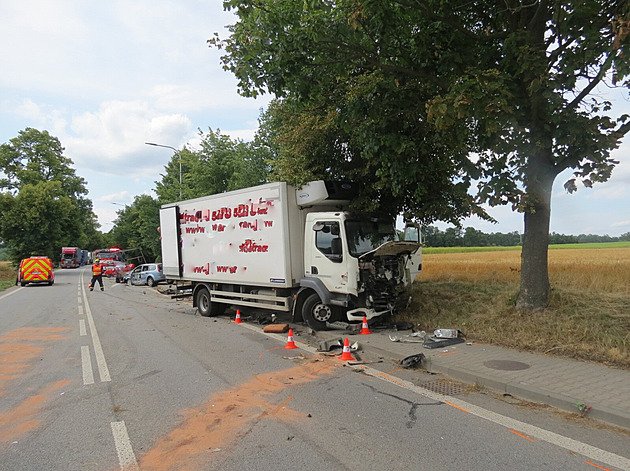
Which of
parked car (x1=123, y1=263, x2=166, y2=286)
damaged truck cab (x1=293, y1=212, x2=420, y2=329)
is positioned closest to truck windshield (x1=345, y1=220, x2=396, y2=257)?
damaged truck cab (x1=293, y1=212, x2=420, y2=329)

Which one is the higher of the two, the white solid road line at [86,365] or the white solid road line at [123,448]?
the white solid road line at [123,448]

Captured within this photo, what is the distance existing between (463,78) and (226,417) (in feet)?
19.1

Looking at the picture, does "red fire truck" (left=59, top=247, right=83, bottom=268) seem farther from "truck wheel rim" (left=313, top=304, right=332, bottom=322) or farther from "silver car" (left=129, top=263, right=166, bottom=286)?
"truck wheel rim" (left=313, top=304, right=332, bottom=322)

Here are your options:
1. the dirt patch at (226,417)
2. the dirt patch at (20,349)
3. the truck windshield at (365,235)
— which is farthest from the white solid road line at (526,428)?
the dirt patch at (20,349)

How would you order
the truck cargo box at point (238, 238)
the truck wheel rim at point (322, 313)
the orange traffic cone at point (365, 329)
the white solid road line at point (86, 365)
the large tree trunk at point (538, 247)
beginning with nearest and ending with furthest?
the white solid road line at point (86, 365) < the large tree trunk at point (538, 247) < the orange traffic cone at point (365, 329) < the truck wheel rim at point (322, 313) < the truck cargo box at point (238, 238)

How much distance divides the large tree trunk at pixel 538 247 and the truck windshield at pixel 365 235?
2.98 metres

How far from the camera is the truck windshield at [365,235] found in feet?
30.2

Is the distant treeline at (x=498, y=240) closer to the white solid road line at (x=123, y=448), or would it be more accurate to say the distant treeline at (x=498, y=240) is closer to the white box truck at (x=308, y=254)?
the white box truck at (x=308, y=254)

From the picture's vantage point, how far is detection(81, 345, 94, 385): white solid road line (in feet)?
20.6

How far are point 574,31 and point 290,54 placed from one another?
4.47 m

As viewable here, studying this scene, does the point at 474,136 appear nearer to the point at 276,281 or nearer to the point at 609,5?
the point at 609,5

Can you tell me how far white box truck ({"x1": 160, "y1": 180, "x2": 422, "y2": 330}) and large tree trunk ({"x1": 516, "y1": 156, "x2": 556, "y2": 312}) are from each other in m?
2.21

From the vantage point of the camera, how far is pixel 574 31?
6.77 m

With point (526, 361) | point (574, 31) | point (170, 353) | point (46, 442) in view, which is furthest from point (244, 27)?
point (526, 361)
